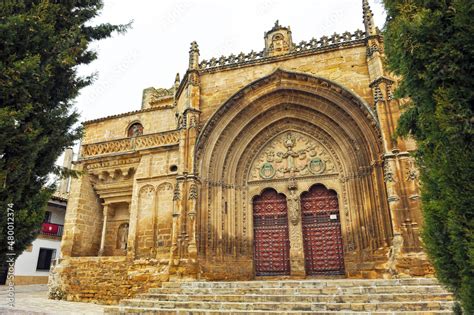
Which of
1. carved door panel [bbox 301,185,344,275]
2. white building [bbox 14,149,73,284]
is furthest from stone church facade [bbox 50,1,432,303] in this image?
white building [bbox 14,149,73,284]

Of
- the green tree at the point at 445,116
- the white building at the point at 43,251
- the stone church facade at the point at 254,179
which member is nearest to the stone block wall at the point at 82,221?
the stone church facade at the point at 254,179

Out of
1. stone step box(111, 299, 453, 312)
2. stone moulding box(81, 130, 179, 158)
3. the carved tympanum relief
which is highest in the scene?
stone moulding box(81, 130, 179, 158)

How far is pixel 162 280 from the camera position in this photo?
31.5ft

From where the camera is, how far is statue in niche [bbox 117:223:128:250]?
12242 mm

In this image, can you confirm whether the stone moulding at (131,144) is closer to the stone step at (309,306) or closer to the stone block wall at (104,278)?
the stone block wall at (104,278)

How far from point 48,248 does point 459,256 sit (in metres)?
21.9

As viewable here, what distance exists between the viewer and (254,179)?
11.6m

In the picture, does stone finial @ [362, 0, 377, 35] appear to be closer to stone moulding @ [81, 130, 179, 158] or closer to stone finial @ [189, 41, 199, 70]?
stone finial @ [189, 41, 199, 70]

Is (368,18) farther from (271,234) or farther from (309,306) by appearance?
(309,306)

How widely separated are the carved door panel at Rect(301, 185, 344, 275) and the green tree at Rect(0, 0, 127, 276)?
7.79 m

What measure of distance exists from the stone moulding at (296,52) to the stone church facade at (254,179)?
0.04 metres

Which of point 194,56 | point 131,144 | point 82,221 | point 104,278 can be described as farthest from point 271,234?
point 194,56

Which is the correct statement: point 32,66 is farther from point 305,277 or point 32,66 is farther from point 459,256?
point 305,277

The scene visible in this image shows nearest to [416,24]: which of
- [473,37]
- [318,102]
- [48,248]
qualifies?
[473,37]
